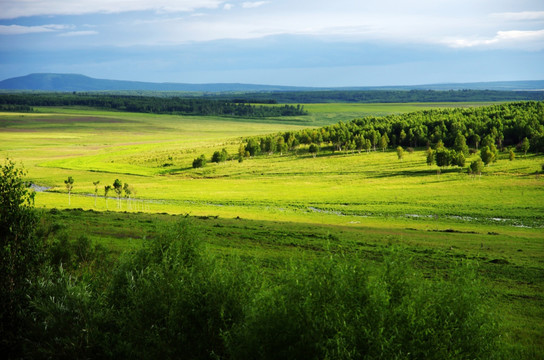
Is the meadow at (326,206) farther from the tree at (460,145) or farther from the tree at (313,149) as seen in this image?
the tree at (460,145)

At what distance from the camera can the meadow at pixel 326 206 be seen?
3394 centimetres

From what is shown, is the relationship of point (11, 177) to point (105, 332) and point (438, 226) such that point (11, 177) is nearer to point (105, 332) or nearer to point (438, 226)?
point (105, 332)

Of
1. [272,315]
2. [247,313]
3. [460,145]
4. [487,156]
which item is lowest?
[487,156]

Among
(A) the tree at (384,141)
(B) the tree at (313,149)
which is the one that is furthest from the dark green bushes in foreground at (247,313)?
(A) the tree at (384,141)

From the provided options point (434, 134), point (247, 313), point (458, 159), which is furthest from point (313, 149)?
point (247, 313)

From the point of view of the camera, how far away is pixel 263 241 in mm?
41281

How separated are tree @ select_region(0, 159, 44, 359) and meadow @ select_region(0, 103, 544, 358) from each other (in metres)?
5.23

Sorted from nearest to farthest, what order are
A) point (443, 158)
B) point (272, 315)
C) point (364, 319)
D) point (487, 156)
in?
1. point (364, 319)
2. point (272, 315)
3. point (443, 158)
4. point (487, 156)

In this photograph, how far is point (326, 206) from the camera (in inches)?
2781

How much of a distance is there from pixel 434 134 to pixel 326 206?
7976 centimetres

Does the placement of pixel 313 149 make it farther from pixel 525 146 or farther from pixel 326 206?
pixel 326 206

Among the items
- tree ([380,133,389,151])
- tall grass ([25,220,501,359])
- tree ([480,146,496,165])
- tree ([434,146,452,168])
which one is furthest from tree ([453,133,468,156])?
tall grass ([25,220,501,359])

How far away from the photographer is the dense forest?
12794cm

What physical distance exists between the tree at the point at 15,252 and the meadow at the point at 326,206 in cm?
523
